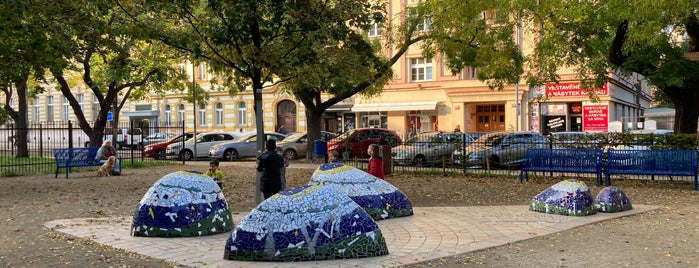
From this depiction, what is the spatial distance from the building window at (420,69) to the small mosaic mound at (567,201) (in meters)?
31.5

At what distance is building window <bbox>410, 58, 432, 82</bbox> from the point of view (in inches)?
1645

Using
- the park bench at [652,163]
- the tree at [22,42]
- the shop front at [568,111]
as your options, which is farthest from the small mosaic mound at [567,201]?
the shop front at [568,111]

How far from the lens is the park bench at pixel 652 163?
14.0 m

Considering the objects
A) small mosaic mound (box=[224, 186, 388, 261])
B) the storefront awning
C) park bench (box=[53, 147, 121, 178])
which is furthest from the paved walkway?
the storefront awning

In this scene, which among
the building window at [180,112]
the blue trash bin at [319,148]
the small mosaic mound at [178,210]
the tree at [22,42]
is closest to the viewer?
the small mosaic mound at [178,210]

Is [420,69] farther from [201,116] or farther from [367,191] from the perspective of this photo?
[367,191]

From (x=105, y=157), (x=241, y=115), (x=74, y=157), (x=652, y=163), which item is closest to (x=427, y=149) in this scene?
(x=652, y=163)

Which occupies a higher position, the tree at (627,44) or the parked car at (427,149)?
the tree at (627,44)

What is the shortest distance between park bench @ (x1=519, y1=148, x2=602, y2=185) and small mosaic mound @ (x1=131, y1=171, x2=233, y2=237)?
10.1m

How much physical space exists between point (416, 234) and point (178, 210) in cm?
328

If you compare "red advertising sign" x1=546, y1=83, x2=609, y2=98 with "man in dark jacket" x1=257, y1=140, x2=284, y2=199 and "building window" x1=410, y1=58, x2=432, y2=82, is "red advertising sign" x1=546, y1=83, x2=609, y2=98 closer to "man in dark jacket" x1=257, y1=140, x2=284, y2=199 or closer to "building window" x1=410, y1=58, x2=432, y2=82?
"building window" x1=410, y1=58, x2=432, y2=82

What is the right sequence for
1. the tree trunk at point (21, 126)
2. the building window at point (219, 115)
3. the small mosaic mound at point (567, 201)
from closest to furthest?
the small mosaic mound at point (567, 201), the tree trunk at point (21, 126), the building window at point (219, 115)

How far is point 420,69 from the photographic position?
4222 cm

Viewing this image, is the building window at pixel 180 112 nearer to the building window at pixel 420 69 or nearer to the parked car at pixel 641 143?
the building window at pixel 420 69
